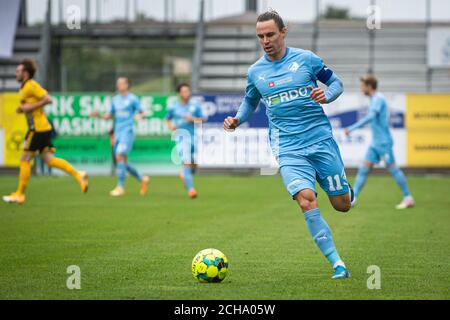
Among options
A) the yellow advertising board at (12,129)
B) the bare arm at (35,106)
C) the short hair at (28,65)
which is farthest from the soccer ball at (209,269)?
the yellow advertising board at (12,129)

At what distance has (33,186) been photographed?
2139 centimetres

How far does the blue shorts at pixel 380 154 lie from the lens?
16219 mm

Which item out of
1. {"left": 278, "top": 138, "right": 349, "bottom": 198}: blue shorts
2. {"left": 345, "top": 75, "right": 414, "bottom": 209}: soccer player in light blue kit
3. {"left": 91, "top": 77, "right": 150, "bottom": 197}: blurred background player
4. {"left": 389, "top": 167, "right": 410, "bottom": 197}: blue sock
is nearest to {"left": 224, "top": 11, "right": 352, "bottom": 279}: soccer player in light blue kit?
{"left": 278, "top": 138, "right": 349, "bottom": 198}: blue shorts

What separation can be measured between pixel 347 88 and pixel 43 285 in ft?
73.8

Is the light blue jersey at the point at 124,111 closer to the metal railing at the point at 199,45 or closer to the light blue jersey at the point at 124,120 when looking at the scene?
the light blue jersey at the point at 124,120

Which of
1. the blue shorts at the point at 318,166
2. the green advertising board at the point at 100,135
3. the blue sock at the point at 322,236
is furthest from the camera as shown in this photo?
the green advertising board at the point at 100,135

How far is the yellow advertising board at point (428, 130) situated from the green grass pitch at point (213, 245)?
20.5ft

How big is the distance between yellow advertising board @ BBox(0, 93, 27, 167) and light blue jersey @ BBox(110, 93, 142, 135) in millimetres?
7487

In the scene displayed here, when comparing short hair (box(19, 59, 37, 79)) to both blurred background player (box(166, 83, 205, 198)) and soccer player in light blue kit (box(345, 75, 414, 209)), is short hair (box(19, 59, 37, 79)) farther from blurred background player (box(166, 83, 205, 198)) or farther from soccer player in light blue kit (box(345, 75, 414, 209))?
soccer player in light blue kit (box(345, 75, 414, 209))

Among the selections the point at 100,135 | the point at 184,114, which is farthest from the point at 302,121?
the point at 100,135

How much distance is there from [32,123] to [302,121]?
27.8ft

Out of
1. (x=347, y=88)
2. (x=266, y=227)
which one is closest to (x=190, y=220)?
(x=266, y=227)

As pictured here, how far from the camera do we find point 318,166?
26.4ft
